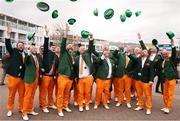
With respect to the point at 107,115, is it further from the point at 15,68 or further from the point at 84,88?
the point at 15,68

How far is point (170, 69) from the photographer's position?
7727mm

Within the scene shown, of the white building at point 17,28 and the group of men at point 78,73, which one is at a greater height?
the white building at point 17,28

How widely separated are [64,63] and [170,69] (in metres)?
3.04

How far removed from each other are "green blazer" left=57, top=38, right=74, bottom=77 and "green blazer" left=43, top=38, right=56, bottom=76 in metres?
0.29

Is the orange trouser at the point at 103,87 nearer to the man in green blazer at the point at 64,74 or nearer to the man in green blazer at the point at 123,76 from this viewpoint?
the man in green blazer at the point at 123,76

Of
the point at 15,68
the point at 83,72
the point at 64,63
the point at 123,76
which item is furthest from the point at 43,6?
the point at 123,76

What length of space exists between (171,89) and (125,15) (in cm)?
313

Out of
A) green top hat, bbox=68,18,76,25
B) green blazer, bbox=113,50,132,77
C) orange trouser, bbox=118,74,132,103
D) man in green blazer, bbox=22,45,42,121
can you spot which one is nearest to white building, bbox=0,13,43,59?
green top hat, bbox=68,18,76,25

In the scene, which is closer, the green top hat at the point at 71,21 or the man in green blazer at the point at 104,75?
the man in green blazer at the point at 104,75

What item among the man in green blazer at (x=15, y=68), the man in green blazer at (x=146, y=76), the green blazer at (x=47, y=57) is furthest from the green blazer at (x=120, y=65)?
the man in green blazer at (x=15, y=68)

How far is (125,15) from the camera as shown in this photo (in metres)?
9.39

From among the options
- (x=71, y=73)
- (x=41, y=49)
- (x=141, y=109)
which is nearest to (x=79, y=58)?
(x=71, y=73)

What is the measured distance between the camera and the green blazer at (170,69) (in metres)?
7.69

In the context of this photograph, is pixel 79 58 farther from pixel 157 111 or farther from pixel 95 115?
pixel 157 111
